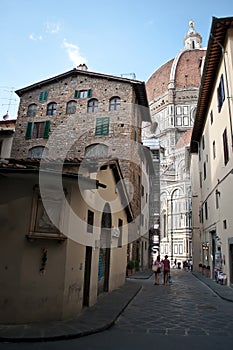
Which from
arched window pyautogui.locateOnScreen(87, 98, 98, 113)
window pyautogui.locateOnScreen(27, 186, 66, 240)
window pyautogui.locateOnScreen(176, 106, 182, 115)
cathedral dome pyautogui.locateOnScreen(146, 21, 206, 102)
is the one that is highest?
cathedral dome pyautogui.locateOnScreen(146, 21, 206, 102)

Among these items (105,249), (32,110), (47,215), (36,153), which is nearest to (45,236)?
(47,215)

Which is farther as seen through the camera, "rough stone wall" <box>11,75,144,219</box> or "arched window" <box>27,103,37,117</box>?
"arched window" <box>27,103,37,117</box>

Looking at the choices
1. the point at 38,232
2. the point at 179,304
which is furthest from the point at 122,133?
the point at 38,232

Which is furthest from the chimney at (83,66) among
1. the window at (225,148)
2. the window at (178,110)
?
the window at (178,110)

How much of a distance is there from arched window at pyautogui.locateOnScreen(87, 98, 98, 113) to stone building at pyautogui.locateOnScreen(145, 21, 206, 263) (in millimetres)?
21563

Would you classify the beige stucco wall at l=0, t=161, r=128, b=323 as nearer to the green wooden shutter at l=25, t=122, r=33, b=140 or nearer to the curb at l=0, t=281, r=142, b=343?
the curb at l=0, t=281, r=142, b=343

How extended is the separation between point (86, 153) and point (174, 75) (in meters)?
50.3

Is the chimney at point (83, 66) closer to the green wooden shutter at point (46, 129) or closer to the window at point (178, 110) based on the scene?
the green wooden shutter at point (46, 129)

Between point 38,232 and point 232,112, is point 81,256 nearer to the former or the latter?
point 38,232

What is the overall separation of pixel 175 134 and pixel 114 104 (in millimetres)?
38135

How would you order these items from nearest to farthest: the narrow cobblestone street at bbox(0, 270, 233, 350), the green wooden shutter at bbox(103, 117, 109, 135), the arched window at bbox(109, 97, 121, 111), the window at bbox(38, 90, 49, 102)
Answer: the narrow cobblestone street at bbox(0, 270, 233, 350)
the green wooden shutter at bbox(103, 117, 109, 135)
the arched window at bbox(109, 97, 121, 111)
the window at bbox(38, 90, 49, 102)

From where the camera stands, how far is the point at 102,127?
68.9 ft

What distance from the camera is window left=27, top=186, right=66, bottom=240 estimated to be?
703 centimetres

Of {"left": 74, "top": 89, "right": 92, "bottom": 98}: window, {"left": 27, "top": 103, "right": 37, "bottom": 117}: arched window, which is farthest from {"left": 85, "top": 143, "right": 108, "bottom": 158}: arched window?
{"left": 27, "top": 103, "right": 37, "bottom": 117}: arched window
